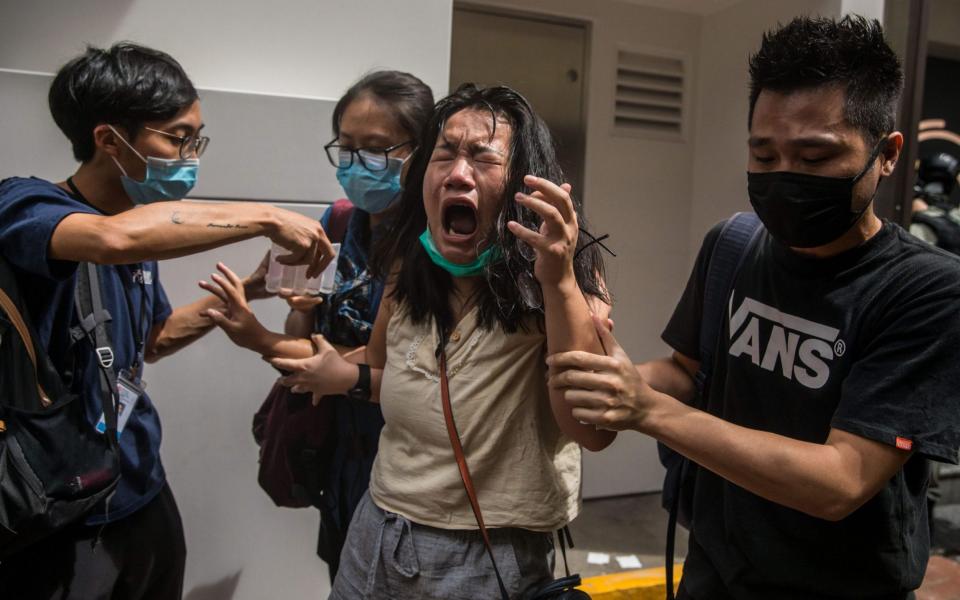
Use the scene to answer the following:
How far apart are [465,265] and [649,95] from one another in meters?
3.25

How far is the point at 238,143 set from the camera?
2455mm

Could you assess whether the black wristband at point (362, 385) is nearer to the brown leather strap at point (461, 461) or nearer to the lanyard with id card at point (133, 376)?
the brown leather strap at point (461, 461)

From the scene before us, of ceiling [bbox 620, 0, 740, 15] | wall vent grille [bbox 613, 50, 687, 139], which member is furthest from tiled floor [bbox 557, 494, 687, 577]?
ceiling [bbox 620, 0, 740, 15]

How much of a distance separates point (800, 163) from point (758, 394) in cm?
45

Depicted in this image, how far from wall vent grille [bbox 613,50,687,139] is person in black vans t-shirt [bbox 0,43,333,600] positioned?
2886 mm

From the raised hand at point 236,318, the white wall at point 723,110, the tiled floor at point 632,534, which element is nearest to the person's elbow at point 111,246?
the raised hand at point 236,318

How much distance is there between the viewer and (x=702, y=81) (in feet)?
14.3

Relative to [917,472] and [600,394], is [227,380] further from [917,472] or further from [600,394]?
[917,472]

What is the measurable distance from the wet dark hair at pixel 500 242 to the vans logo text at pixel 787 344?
11.5 inches

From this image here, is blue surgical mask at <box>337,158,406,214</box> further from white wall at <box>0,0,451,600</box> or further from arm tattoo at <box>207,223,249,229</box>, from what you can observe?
white wall at <box>0,0,451,600</box>

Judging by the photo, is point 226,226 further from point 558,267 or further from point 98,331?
point 558,267

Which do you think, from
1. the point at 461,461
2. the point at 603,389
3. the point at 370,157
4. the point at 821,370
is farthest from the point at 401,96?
the point at 821,370

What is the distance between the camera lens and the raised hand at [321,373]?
5.69 ft

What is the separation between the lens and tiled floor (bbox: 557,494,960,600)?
3822 millimetres
